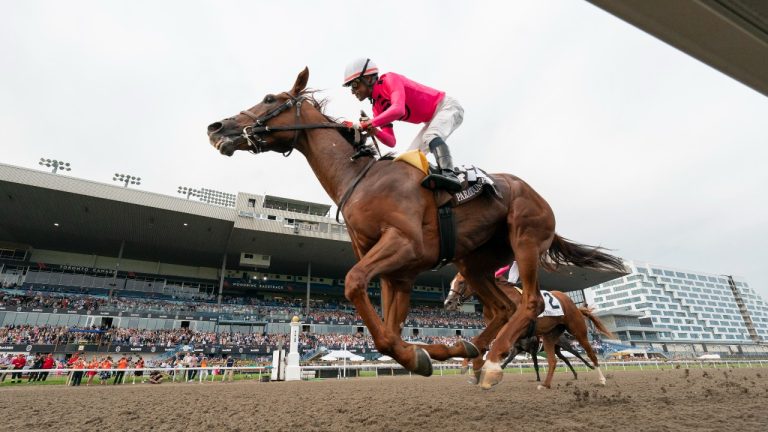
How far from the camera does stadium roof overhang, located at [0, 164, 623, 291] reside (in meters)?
25.6

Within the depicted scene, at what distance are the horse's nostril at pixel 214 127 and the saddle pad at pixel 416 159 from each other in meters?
1.77

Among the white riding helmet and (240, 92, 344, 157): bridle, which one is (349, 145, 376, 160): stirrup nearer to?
(240, 92, 344, 157): bridle

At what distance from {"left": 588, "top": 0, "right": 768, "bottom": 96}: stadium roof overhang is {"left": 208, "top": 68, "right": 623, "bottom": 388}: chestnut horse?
6.06ft

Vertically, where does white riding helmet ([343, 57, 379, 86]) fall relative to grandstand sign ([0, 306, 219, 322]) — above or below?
below

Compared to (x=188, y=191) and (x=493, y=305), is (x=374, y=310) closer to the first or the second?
(x=493, y=305)

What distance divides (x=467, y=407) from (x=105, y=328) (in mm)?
31002

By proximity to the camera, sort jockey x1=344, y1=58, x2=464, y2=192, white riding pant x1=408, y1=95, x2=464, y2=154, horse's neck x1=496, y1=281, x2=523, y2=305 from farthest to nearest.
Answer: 1. horse's neck x1=496, y1=281, x2=523, y2=305
2. white riding pant x1=408, y1=95, x2=464, y2=154
3. jockey x1=344, y1=58, x2=464, y2=192

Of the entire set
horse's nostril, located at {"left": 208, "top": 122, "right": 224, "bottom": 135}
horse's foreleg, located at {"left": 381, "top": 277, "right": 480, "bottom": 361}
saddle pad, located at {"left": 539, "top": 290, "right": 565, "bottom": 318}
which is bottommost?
horse's foreleg, located at {"left": 381, "top": 277, "right": 480, "bottom": 361}

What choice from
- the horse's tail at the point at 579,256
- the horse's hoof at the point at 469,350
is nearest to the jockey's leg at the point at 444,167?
the horse's hoof at the point at 469,350

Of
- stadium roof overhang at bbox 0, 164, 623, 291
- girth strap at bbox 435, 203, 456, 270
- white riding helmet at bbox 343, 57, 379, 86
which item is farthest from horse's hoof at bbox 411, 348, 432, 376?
stadium roof overhang at bbox 0, 164, 623, 291

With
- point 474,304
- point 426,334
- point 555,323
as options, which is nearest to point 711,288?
point 474,304

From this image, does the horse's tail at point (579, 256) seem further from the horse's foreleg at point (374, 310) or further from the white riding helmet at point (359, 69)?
the white riding helmet at point (359, 69)

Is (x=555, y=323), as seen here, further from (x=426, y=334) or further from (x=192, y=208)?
(x=426, y=334)

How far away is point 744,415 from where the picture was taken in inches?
128
